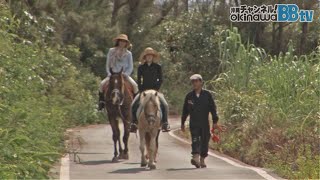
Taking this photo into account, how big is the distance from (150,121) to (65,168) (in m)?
1.92

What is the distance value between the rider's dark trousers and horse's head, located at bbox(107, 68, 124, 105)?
197 cm

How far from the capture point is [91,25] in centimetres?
4222

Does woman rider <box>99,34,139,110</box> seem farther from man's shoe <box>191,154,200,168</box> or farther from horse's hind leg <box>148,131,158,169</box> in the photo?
man's shoe <box>191,154,200,168</box>

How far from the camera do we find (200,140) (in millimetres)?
16625

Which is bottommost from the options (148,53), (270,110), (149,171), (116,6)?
(149,171)

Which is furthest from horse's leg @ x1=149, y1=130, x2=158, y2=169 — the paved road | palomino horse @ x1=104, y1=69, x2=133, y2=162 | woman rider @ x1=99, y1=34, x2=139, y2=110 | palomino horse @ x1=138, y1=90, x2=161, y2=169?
woman rider @ x1=99, y1=34, x2=139, y2=110

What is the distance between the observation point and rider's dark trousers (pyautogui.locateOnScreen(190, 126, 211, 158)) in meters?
16.4

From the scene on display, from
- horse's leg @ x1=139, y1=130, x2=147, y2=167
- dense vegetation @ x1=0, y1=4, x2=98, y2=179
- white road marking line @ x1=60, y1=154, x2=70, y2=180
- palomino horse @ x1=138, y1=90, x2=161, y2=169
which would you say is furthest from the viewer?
horse's leg @ x1=139, y1=130, x2=147, y2=167

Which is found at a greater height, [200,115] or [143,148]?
[200,115]

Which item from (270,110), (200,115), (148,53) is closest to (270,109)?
(270,110)

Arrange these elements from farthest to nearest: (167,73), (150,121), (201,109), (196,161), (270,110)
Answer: (167,73) → (270,110) → (201,109) → (196,161) → (150,121)

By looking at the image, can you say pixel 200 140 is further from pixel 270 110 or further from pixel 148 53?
pixel 270 110

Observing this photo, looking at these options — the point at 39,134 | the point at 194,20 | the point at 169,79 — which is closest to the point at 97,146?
the point at 39,134

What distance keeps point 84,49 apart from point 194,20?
1204 centimetres
